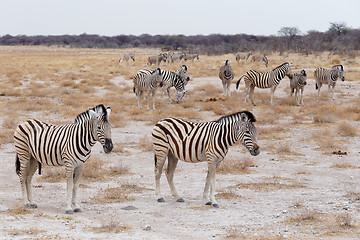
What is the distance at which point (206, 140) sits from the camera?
24.9 feet

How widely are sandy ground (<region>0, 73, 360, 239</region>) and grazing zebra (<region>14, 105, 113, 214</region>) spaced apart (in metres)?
0.46

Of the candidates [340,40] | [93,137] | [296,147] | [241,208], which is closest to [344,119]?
[296,147]

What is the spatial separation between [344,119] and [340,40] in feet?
113

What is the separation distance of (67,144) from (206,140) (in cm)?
215

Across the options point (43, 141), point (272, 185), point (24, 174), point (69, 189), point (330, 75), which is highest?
point (330, 75)

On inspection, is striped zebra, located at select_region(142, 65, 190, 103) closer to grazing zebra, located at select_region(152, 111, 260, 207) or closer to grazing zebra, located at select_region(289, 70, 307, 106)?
grazing zebra, located at select_region(289, 70, 307, 106)

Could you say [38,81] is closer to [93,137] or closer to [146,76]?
[146,76]

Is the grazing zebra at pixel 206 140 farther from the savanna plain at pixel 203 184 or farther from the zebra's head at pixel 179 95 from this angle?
the zebra's head at pixel 179 95

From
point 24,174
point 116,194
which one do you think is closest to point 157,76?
point 116,194

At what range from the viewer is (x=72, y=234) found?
6.19 m

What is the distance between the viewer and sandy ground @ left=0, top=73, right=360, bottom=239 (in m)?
6.38

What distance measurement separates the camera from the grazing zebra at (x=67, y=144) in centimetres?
715

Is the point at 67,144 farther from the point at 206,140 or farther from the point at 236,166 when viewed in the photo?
the point at 236,166

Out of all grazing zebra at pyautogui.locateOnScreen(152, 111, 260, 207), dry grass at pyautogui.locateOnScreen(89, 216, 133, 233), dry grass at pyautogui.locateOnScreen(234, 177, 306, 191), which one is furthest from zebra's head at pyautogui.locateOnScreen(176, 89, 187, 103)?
dry grass at pyautogui.locateOnScreen(89, 216, 133, 233)
